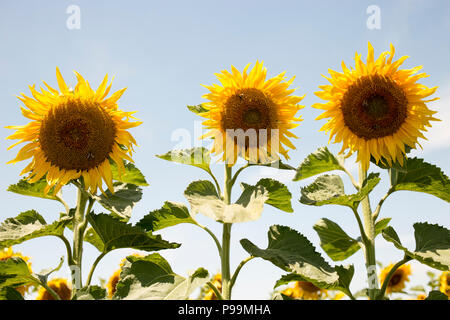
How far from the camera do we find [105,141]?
3436 millimetres

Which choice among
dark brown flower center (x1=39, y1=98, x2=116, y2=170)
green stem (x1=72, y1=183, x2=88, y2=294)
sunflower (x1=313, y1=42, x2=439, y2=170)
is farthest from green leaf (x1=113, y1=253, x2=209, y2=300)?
sunflower (x1=313, y1=42, x2=439, y2=170)

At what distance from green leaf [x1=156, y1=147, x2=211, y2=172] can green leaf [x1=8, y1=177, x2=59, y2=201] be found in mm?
1024

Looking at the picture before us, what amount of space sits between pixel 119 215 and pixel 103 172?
1.69ft

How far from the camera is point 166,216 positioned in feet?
11.0

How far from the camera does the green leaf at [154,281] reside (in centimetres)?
288

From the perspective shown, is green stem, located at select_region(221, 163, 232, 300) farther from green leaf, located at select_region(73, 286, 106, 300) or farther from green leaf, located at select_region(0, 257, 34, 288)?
green leaf, located at select_region(0, 257, 34, 288)

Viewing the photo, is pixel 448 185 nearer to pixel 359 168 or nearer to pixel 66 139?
pixel 359 168

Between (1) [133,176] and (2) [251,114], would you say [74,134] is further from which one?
(2) [251,114]

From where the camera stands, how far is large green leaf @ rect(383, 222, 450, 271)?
3238 millimetres

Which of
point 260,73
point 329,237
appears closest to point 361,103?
point 260,73

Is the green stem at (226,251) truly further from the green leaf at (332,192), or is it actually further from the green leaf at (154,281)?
the green leaf at (332,192)

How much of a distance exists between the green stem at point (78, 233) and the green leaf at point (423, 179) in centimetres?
249

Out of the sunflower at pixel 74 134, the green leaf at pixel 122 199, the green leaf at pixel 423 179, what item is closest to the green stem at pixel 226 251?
the green leaf at pixel 122 199

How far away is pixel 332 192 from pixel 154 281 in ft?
5.19
